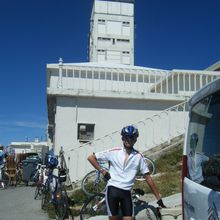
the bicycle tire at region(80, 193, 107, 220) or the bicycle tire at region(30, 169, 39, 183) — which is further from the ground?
the bicycle tire at region(80, 193, 107, 220)

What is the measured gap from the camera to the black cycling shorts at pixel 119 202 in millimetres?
4988

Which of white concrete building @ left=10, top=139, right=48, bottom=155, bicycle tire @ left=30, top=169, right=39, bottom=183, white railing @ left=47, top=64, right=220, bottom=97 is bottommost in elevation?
white concrete building @ left=10, top=139, right=48, bottom=155

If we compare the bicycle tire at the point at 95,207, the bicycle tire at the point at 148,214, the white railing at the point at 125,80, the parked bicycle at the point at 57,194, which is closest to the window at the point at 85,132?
the white railing at the point at 125,80

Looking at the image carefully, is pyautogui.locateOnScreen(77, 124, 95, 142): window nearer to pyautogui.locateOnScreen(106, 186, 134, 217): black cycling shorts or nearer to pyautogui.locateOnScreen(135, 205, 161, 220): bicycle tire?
pyautogui.locateOnScreen(135, 205, 161, 220): bicycle tire

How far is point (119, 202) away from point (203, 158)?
5.77 ft

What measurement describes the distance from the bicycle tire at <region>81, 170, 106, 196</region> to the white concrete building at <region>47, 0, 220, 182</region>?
2008 mm

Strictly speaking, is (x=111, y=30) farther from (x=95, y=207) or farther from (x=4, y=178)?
(x=95, y=207)

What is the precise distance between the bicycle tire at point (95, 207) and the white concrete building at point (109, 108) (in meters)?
5.21

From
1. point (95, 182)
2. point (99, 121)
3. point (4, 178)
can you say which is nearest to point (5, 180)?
point (4, 178)

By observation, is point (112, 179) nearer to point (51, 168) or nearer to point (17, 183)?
point (51, 168)

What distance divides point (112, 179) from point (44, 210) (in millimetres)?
6047

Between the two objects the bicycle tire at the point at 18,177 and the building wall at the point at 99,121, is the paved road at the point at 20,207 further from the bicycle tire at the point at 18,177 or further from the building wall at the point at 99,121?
the bicycle tire at the point at 18,177

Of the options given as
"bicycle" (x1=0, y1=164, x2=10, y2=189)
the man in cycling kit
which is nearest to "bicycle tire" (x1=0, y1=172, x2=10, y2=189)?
"bicycle" (x1=0, y1=164, x2=10, y2=189)

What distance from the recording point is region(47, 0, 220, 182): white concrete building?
45.6 feet
